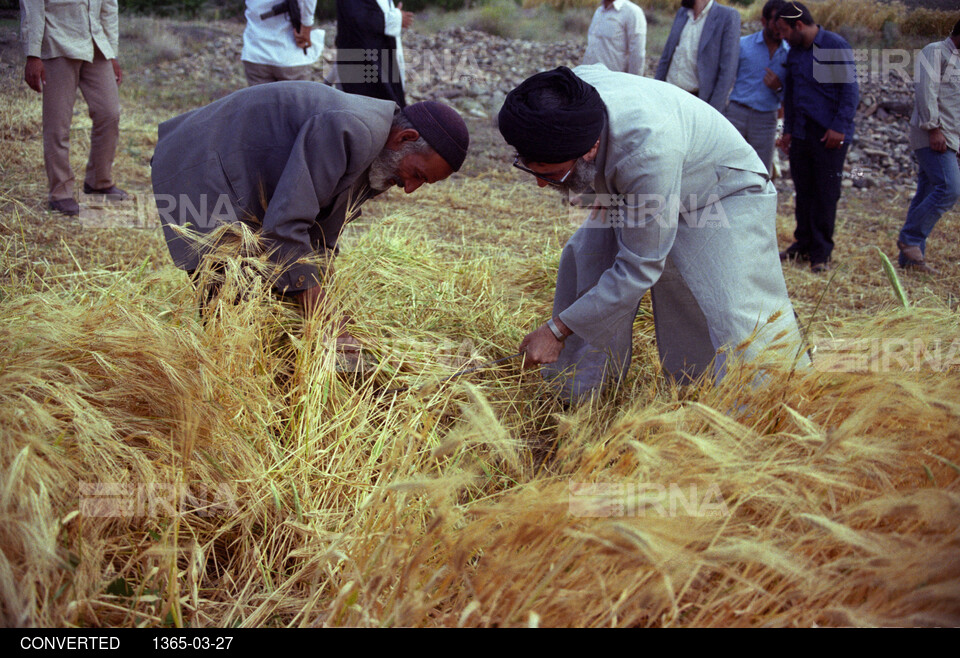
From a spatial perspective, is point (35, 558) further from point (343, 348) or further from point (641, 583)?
point (343, 348)

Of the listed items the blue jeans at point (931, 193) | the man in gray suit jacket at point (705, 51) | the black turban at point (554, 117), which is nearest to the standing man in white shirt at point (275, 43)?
the man in gray suit jacket at point (705, 51)

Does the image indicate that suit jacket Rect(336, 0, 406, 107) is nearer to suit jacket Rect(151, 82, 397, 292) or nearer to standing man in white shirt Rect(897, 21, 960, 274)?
suit jacket Rect(151, 82, 397, 292)

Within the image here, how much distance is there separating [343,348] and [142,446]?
0.77 m

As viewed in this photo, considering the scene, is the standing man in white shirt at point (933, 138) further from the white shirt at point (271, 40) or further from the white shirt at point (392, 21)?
the white shirt at point (271, 40)

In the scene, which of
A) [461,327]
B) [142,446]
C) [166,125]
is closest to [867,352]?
[461,327]

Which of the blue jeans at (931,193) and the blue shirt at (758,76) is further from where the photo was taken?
the blue shirt at (758,76)

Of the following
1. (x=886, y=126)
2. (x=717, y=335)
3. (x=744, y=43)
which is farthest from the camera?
(x=886, y=126)

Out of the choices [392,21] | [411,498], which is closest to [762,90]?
[392,21]

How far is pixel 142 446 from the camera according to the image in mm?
1535

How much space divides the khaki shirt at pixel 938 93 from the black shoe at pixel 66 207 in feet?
16.8

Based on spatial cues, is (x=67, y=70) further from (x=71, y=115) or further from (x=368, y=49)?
(x=368, y=49)

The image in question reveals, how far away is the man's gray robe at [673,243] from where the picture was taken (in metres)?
1.96

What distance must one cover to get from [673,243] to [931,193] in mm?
3373

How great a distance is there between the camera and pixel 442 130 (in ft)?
7.39
